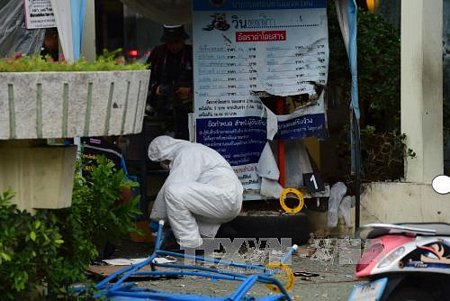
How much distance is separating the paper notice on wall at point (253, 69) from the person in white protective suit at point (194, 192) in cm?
67

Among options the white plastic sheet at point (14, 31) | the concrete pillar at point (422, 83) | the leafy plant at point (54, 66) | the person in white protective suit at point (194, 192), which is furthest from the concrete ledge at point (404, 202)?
the leafy plant at point (54, 66)

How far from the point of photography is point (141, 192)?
32.0ft

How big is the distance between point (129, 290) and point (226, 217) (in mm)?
3121

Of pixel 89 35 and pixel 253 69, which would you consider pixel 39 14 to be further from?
pixel 253 69

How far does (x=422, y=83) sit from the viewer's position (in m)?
9.52

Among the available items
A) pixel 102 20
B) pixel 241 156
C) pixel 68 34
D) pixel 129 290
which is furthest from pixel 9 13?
pixel 102 20

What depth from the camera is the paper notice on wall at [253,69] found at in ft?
31.8

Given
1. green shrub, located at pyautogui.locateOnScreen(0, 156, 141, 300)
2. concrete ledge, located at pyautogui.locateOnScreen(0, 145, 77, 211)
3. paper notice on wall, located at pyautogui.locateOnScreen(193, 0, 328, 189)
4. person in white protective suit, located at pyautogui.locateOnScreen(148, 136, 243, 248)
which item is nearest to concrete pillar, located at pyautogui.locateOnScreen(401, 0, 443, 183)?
paper notice on wall, located at pyautogui.locateOnScreen(193, 0, 328, 189)

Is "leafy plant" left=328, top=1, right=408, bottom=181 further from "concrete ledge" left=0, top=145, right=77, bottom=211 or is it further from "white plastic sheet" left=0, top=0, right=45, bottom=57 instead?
"concrete ledge" left=0, top=145, right=77, bottom=211

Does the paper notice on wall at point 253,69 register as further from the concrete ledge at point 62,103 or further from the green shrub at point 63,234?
the concrete ledge at point 62,103

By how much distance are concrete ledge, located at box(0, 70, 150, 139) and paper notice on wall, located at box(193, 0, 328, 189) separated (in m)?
4.43

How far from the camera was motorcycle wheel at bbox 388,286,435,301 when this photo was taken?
228 inches

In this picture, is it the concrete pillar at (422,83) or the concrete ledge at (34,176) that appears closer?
the concrete ledge at (34,176)

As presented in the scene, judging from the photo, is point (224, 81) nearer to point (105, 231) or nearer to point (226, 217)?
point (226, 217)
